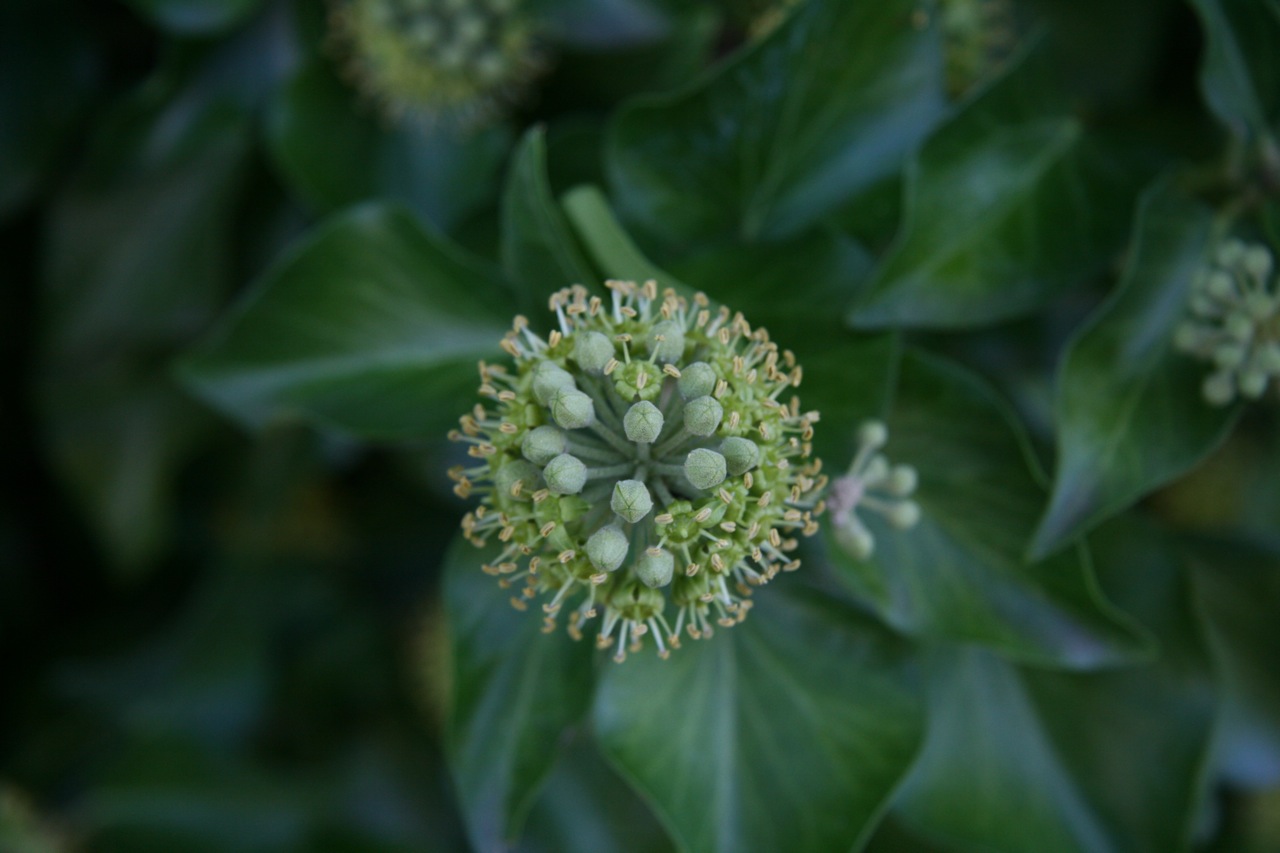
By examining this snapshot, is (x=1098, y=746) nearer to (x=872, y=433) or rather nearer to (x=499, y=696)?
(x=872, y=433)

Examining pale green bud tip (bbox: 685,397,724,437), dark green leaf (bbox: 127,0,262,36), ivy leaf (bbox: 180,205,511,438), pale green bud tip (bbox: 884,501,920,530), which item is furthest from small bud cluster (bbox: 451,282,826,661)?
dark green leaf (bbox: 127,0,262,36)

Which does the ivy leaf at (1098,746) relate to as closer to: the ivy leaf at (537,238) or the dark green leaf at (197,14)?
the ivy leaf at (537,238)

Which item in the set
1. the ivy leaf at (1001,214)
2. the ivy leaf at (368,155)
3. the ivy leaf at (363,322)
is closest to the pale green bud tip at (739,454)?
the ivy leaf at (1001,214)

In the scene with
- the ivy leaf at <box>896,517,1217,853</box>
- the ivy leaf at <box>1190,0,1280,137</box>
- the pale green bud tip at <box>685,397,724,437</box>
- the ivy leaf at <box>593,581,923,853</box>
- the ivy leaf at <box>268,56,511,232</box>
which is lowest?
the ivy leaf at <box>896,517,1217,853</box>

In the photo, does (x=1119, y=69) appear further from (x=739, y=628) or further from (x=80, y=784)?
(x=80, y=784)

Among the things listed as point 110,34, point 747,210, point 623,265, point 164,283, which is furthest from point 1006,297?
point 110,34

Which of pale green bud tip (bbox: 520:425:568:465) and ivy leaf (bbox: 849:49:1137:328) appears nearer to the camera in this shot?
pale green bud tip (bbox: 520:425:568:465)

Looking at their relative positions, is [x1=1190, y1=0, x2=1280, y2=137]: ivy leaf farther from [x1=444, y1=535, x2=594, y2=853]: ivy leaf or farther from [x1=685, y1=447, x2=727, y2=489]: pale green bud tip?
[x1=444, y1=535, x2=594, y2=853]: ivy leaf
